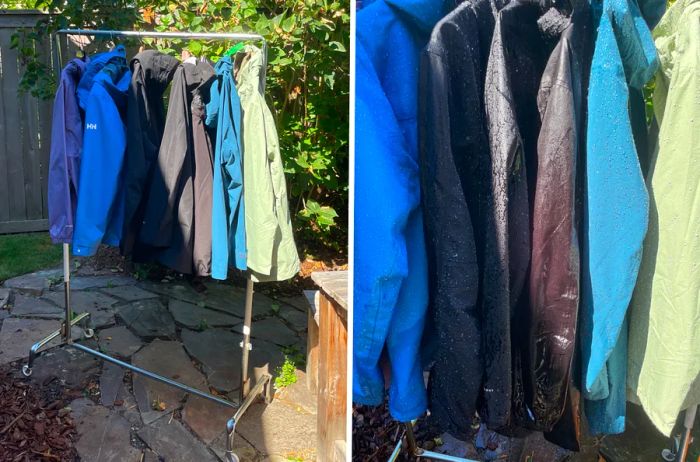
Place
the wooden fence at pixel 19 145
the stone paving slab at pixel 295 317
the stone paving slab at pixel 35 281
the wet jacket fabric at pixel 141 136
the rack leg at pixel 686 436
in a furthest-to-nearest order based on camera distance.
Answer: the wooden fence at pixel 19 145, the stone paving slab at pixel 35 281, the stone paving slab at pixel 295 317, the wet jacket fabric at pixel 141 136, the rack leg at pixel 686 436

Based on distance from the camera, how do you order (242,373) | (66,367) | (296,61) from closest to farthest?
(242,373), (66,367), (296,61)

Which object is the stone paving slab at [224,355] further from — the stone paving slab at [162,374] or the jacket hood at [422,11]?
the jacket hood at [422,11]

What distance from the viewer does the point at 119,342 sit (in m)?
3.65

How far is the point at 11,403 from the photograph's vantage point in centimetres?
295

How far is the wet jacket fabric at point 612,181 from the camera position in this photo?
110 cm

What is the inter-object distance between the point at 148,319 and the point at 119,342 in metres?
0.36

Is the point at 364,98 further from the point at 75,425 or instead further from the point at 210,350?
the point at 210,350

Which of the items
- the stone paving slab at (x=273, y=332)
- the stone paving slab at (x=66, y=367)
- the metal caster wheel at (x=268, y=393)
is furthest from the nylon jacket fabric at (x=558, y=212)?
the stone paving slab at (x=273, y=332)

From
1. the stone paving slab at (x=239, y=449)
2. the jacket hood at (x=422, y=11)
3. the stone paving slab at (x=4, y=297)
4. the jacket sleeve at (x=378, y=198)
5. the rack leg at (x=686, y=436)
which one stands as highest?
the jacket hood at (x=422, y=11)

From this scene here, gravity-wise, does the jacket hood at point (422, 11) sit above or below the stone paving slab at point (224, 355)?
above

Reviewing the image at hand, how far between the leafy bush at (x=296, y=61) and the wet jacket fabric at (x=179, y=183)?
786mm

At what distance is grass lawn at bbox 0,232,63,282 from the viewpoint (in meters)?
Answer: 4.75

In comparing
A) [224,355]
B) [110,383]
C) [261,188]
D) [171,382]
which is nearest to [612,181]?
[261,188]

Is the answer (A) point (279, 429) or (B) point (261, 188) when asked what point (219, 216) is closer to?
(B) point (261, 188)
